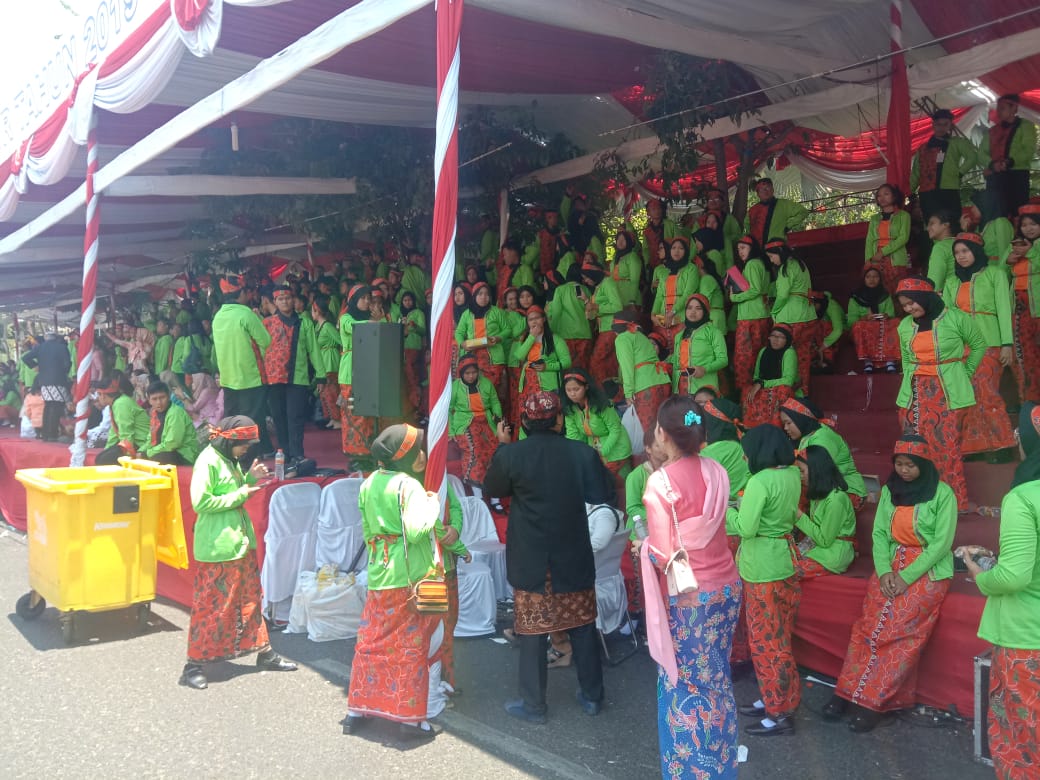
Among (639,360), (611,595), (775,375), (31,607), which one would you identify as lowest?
(31,607)

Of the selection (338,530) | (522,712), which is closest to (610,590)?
(522,712)

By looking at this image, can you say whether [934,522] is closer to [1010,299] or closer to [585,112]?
[1010,299]

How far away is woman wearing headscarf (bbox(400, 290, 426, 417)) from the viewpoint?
8.76m

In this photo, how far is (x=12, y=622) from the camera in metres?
6.31

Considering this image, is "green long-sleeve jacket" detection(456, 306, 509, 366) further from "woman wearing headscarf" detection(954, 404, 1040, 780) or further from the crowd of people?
"woman wearing headscarf" detection(954, 404, 1040, 780)

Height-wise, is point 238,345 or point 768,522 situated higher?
point 238,345

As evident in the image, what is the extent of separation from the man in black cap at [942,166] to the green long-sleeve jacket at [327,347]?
5.69 m

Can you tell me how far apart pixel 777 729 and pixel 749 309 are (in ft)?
13.1

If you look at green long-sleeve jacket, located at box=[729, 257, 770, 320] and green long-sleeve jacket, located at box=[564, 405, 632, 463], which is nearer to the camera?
green long-sleeve jacket, located at box=[564, 405, 632, 463]

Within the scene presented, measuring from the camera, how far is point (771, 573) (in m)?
4.18

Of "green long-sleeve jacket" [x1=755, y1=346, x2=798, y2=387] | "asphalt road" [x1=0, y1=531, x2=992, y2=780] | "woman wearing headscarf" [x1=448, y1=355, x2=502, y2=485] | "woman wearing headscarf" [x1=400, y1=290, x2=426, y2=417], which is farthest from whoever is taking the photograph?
"woman wearing headscarf" [x1=400, y1=290, x2=426, y2=417]

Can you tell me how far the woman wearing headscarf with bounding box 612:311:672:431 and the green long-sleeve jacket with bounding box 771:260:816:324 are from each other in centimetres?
105

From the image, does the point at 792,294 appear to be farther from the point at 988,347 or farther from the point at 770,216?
the point at 988,347

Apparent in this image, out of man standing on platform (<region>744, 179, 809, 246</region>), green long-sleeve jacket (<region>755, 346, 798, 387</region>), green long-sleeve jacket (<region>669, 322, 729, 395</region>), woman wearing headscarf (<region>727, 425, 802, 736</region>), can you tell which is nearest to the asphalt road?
woman wearing headscarf (<region>727, 425, 802, 736</region>)
